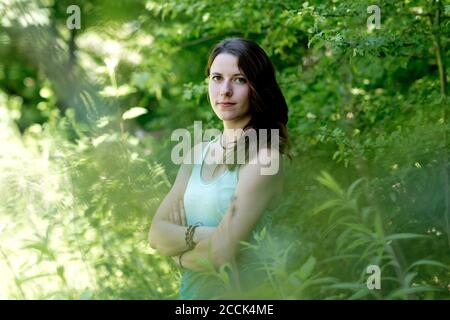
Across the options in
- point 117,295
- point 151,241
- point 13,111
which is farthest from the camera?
point 13,111

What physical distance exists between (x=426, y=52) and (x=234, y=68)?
1.68 m

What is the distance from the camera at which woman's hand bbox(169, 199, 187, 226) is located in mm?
2727

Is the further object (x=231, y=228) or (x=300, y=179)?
(x=300, y=179)

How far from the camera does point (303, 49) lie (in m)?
5.24

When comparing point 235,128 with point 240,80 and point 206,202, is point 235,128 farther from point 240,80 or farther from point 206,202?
point 206,202

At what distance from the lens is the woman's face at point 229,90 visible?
264cm

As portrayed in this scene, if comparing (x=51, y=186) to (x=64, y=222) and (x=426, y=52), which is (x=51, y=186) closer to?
(x=64, y=222)

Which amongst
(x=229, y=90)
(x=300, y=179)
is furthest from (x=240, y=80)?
(x=300, y=179)

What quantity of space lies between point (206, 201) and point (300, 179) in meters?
1.11

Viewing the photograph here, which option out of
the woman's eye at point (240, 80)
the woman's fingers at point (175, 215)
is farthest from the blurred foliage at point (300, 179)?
the woman's eye at point (240, 80)

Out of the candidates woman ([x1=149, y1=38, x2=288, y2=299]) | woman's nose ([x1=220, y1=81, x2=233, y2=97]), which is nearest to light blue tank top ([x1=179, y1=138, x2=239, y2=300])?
woman ([x1=149, y1=38, x2=288, y2=299])

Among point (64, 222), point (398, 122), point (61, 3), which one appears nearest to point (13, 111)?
point (61, 3)

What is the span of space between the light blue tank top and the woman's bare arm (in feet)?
0.25

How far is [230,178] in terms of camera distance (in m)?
2.58
